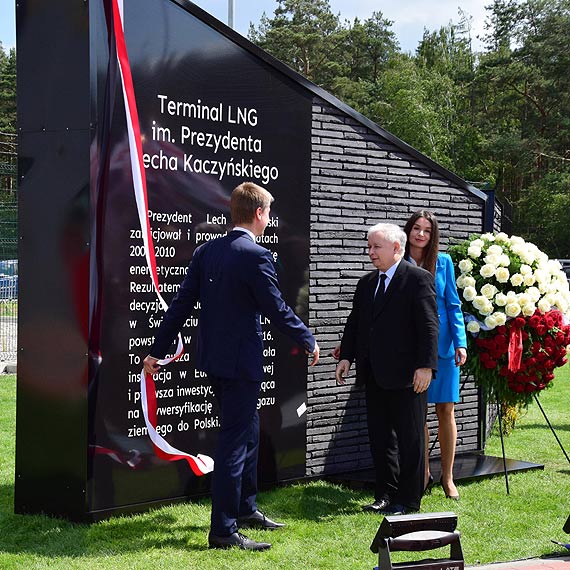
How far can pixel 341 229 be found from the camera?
24.4 feet

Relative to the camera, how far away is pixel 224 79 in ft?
21.2

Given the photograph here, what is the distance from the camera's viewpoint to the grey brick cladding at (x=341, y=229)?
7.24 m

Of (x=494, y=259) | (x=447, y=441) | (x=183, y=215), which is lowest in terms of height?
(x=447, y=441)

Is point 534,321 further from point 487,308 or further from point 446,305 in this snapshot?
point 446,305

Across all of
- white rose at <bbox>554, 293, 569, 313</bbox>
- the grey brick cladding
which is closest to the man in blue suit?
the grey brick cladding

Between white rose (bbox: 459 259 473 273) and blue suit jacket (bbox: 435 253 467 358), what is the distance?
30 centimetres

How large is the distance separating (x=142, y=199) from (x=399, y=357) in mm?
1997

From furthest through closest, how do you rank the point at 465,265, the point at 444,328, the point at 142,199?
the point at 465,265 → the point at 444,328 → the point at 142,199

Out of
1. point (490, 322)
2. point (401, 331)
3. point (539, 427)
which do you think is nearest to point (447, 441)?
point (490, 322)

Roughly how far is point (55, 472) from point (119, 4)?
9.71 feet

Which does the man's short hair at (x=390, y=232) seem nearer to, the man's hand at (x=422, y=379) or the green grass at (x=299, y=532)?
the man's hand at (x=422, y=379)

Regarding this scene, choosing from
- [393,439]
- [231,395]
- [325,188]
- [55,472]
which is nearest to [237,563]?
[231,395]

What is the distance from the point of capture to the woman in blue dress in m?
6.68

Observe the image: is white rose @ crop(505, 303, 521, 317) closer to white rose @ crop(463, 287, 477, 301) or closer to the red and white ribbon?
white rose @ crop(463, 287, 477, 301)
